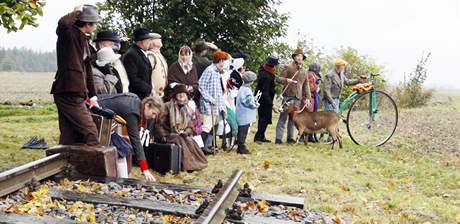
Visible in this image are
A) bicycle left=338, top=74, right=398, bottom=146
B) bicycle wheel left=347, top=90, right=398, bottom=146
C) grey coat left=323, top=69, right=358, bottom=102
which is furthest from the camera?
Answer: bicycle wheel left=347, top=90, right=398, bottom=146

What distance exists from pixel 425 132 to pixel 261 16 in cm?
549

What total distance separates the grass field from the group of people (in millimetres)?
593

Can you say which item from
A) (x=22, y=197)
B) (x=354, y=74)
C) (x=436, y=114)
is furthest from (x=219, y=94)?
(x=354, y=74)

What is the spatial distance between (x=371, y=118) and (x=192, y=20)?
4927 millimetres

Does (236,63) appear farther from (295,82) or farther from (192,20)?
(192,20)

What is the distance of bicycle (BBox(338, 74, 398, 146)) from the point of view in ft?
40.2

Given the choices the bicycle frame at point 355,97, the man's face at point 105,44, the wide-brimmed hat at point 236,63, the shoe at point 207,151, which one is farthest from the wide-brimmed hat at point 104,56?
the bicycle frame at point 355,97

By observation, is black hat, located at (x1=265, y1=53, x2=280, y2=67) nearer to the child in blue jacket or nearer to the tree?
the child in blue jacket

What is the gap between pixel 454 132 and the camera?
16.1 meters

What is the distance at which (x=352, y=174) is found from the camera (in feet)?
28.5

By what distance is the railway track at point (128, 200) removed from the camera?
4.09 metres

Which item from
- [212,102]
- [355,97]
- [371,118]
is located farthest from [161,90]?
[371,118]

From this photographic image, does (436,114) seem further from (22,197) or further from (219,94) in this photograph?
(22,197)

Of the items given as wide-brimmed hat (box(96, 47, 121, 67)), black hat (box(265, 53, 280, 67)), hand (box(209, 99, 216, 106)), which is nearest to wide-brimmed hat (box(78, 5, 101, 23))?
wide-brimmed hat (box(96, 47, 121, 67))
